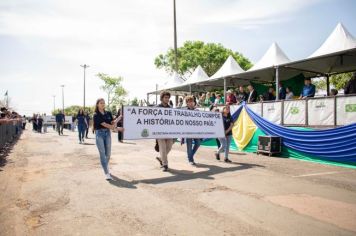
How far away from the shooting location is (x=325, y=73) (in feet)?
55.8

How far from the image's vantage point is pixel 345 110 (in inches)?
413

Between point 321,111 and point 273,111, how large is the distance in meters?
2.36

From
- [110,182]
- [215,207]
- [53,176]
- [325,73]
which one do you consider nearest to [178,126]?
[110,182]

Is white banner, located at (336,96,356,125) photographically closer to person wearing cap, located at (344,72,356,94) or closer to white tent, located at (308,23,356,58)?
person wearing cap, located at (344,72,356,94)

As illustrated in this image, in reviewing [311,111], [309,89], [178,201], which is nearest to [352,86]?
[311,111]

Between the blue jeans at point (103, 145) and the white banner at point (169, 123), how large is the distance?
594 mm

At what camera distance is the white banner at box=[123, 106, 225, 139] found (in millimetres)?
8398

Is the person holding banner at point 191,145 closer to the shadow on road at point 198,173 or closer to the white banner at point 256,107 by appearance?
the shadow on road at point 198,173

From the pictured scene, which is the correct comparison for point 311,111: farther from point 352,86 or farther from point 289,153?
point 289,153

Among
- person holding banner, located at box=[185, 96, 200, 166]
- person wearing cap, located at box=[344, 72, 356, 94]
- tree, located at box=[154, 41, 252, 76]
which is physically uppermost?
tree, located at box=[154, 41, 252, 76]

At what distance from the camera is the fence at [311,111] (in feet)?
34.3

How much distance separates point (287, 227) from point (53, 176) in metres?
5.96

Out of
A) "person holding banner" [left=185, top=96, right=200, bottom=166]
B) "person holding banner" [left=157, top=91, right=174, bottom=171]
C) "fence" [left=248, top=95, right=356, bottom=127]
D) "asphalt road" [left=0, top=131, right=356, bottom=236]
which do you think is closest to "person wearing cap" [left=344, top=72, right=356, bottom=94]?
"fence" [left=248, top=95, right=356, bottom=127]

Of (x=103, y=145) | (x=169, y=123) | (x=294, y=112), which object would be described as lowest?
(x=103, y=145)
